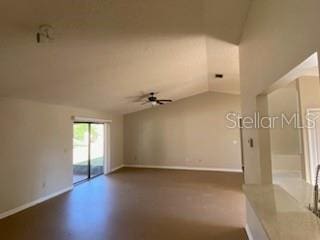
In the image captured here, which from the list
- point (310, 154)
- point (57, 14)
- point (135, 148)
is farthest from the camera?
point (135, 148)

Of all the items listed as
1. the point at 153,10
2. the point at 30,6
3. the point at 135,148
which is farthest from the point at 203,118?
the point at 30,6

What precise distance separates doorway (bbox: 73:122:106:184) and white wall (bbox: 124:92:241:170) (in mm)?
1657

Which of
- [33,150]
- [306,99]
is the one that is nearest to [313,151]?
[306,99]

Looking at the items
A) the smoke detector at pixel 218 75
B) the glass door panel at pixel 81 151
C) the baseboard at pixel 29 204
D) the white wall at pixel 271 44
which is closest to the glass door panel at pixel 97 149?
the glass door panel at pixel 81 151

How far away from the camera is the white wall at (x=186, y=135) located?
8445mm

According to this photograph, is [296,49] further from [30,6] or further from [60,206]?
[60,206]

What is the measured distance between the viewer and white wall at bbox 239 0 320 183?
129 centimetres

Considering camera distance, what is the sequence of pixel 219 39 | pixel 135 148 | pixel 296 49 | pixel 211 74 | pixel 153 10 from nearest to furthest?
pixel 296 49, pixel 153 10, pixel 219 39, pixel 211 74, pixel 135 148

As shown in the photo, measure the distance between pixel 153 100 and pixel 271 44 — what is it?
→ 15.9 feet

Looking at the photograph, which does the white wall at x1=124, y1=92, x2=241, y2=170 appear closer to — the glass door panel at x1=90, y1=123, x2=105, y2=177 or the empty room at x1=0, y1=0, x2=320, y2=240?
the empty room at x1=0, y1=0, x2=320, y2=240

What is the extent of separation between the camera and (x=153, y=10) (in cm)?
241

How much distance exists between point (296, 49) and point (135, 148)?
27.7 feet

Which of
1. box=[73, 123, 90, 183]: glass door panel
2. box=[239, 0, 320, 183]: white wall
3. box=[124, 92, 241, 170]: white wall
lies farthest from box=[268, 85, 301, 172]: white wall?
box=[73, 123, 90, 183]: glass door panel

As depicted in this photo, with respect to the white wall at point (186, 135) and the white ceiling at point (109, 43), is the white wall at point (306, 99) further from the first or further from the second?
the white wall at point (186, 135)
